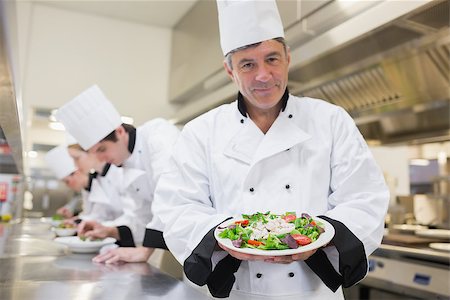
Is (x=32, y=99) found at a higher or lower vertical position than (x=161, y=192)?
higher

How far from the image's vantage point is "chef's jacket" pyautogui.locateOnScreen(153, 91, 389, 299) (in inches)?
39.8

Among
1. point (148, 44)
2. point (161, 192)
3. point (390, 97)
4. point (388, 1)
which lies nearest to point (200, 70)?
point (148, 44)

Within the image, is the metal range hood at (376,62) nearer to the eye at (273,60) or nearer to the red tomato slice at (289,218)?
the eye at (273,60)

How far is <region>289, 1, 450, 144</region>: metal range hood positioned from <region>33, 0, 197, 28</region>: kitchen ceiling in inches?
77.7

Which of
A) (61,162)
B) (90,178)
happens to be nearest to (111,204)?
(90,178)

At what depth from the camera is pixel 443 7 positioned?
1.63 metres

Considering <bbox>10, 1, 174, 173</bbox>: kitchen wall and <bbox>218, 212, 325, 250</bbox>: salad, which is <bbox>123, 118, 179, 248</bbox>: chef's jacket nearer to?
<bbox>218, 212, 325, 250</bbox>: salad

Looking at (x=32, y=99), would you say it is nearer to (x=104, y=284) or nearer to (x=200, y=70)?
(x=200, y=70)

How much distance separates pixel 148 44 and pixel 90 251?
330 cm

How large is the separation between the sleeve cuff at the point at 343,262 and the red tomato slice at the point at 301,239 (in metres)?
0.11

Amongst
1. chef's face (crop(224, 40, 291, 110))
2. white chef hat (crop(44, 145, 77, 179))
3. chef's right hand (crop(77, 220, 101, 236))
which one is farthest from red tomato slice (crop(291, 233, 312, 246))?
white chef hat (crop(44, 145, 77, 179))

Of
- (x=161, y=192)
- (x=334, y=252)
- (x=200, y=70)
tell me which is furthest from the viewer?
(x=200, y=70)

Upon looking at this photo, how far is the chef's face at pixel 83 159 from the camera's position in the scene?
337 centimetres

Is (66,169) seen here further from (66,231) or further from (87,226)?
(87,226)
